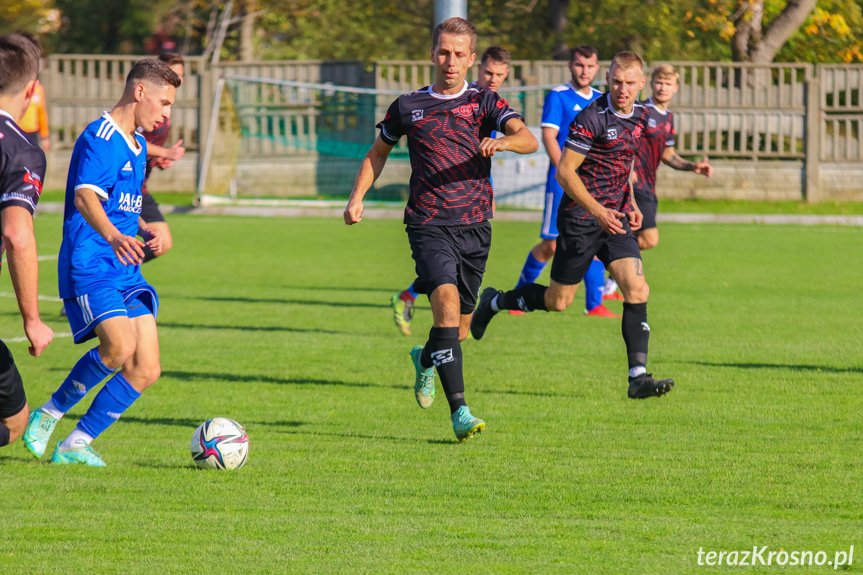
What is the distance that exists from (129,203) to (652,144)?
19.1 ft

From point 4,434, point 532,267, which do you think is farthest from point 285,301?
point 4,434

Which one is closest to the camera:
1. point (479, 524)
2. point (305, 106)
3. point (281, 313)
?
point (479, 524)

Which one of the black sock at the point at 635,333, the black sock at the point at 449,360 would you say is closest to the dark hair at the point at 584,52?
the black sock at the point at 635,333

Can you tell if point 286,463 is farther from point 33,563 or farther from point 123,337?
point 33,563

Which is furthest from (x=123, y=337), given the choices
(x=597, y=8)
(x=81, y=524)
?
(x=597, y=8)

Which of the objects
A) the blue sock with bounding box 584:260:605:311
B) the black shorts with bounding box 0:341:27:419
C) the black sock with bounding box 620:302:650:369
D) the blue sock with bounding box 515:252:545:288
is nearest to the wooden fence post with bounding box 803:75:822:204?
the blue sock with bounding box 584:260:605:311

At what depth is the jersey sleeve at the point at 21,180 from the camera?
4211mm

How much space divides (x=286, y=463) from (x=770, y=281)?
9.16m

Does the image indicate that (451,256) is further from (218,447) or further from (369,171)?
(218,447)

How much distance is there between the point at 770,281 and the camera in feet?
43.8

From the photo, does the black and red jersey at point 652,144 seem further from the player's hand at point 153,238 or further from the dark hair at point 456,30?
the player's hand at point 153,238

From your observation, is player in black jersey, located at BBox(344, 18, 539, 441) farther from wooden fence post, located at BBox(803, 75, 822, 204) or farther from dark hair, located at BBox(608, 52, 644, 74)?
wooden fence post, located at BBox(803, 75, 822, 204)

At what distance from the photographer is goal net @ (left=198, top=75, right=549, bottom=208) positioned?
79.5 ft

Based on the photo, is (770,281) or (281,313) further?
(770,281)
